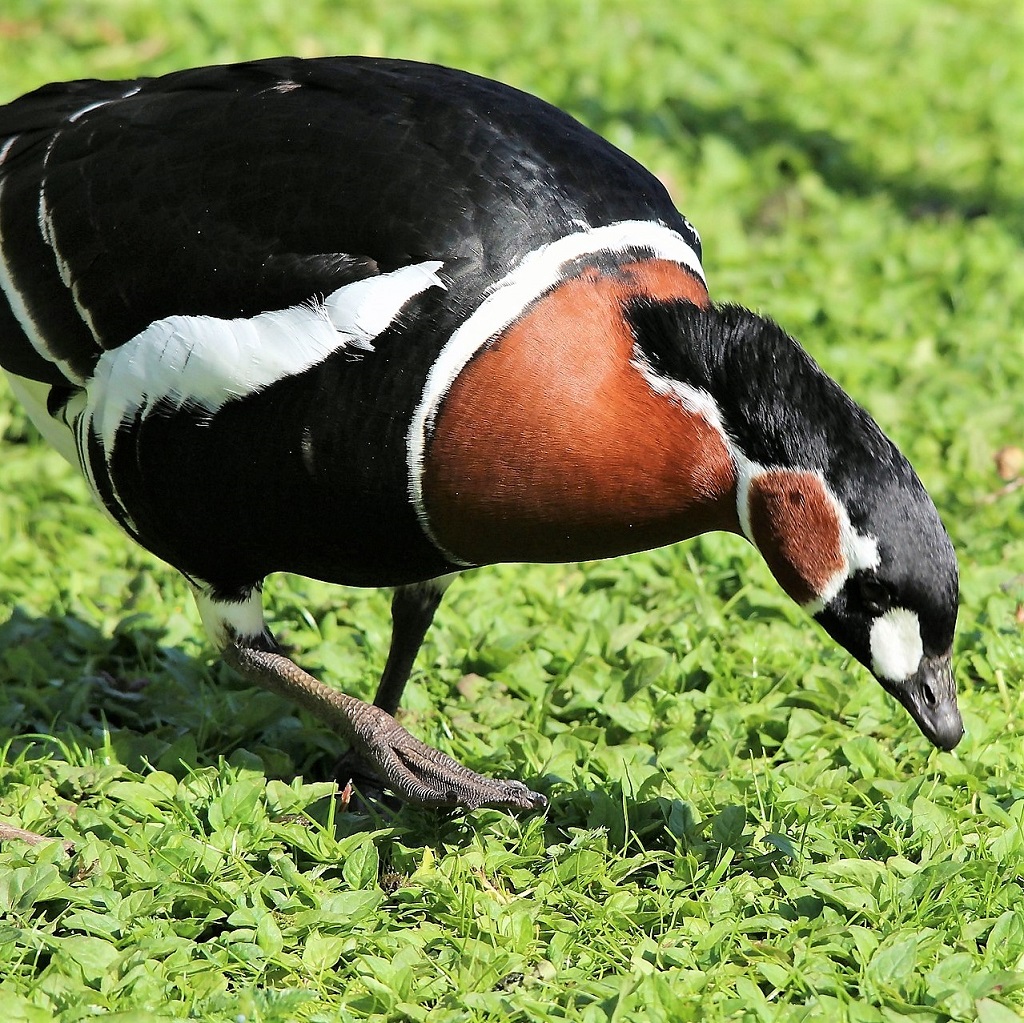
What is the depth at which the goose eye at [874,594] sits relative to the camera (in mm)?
2768

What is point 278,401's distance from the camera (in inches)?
119

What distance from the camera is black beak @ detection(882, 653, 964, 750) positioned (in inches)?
113

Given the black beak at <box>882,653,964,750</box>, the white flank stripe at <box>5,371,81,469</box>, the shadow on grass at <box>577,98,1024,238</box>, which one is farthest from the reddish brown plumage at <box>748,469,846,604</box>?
the shadow on grass at <box>577,98,1024,238</box>

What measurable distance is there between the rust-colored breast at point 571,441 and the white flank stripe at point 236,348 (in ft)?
0.72

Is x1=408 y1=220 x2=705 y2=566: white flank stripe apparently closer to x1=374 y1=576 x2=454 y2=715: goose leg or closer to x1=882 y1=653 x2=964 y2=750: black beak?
x1=374 y1=576 x2=454 y2=715: goose leg

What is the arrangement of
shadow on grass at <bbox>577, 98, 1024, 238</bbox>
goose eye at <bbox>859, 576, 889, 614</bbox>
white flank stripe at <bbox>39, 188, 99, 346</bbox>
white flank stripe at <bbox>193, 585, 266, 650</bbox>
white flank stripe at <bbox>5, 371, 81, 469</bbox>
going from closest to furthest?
goose eye at <bbox>859, 576, 889, 614</bbox> → white flank stripe at <bbox>39, 188, 99, 346</bbox> → white flank stripe at <bbox>193, 585, 266, 650</bbox> → white flank stripe at <bbox>5, 371, 81, 469</bbox> → shadow on grass at <bbox>577, 98, 1024, 238</bbox>

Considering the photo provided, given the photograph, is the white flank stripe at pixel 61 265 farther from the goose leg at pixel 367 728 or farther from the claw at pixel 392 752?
the claw at pixel 392 752

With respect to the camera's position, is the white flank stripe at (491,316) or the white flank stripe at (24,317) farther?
the white flank stripe at (24,317)

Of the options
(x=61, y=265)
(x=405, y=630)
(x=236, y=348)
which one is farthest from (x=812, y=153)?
(x=236, y=348)

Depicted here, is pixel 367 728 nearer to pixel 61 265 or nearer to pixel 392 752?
pixel 392 752

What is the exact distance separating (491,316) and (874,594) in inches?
34.9

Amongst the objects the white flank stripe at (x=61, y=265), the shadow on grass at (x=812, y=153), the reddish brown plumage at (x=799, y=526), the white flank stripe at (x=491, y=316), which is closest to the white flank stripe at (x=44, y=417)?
the white flank stripe at (x=61, y=265)

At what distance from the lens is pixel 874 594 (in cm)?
279

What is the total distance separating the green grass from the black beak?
304 millimetres
